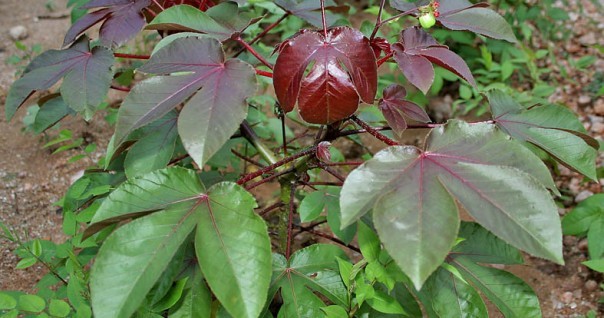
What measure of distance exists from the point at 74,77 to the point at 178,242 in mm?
485

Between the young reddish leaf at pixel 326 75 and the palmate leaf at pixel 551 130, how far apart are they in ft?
1.27

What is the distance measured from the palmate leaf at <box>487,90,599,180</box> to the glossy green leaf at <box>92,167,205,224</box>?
24.8 inches

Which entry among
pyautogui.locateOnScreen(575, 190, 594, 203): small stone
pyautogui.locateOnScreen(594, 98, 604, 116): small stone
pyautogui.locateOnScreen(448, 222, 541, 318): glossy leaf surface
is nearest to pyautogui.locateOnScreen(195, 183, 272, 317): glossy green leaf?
pyautogui.locateOnScreen(448, 222, 541, 318): glossy leaf surface

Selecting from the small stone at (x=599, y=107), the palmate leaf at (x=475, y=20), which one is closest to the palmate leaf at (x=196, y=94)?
the palmate leaf at (x=475, y=20)

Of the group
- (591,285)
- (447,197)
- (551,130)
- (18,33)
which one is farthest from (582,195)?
(18,33)

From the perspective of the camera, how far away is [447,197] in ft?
2.70

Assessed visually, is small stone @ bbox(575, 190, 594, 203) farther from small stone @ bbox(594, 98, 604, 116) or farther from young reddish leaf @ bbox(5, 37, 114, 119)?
young reddish leaf @ bbox(5, 37, 114, 119)

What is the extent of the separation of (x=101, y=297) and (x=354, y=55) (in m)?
0.53

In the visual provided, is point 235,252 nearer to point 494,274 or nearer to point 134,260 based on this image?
point 134,260

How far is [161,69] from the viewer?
3.31ft

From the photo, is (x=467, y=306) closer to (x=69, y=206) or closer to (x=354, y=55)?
(x=354, y=55)

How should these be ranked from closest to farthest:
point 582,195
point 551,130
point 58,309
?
point 58,309, point 551,130, point 582,195

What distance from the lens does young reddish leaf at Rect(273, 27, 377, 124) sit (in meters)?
0.92

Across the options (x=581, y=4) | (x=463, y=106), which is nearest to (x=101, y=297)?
(x=463, y=106)
